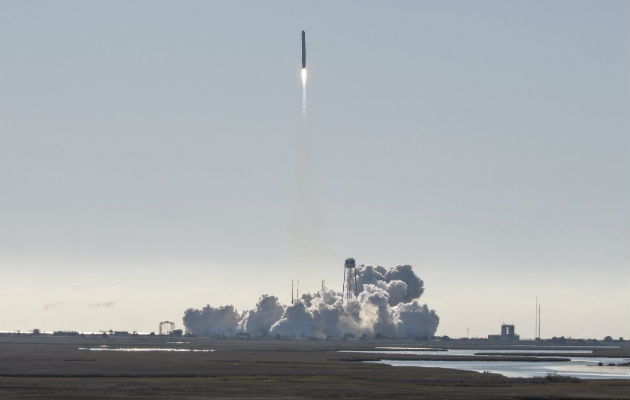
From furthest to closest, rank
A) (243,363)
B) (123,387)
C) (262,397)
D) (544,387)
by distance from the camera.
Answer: (243,363)
(544,387)
(123,387)
(262,397)

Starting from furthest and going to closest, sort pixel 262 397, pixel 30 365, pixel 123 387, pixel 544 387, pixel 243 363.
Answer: pixel 243 363 → pixel 30 365 → pixel 544 387 → pixel 123 387 → pixel 262 397

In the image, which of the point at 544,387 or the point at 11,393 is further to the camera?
the point at 544,387

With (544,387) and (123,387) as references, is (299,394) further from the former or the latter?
(544,387)

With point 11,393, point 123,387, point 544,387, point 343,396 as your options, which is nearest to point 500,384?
point 544,387

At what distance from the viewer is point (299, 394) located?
12075 centimetres

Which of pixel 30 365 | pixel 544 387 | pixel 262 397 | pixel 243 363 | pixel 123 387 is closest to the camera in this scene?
pixel 262 397

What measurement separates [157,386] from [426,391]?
31.3 metres

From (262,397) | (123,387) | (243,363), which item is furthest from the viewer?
(243,363)

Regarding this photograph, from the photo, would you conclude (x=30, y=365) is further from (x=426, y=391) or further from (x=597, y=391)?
(x=597, y=391)

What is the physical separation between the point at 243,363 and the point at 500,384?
203 ft

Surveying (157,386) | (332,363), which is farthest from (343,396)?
(332,363)

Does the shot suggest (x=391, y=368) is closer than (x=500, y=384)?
No

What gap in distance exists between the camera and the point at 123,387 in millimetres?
127875

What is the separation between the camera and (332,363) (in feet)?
650
